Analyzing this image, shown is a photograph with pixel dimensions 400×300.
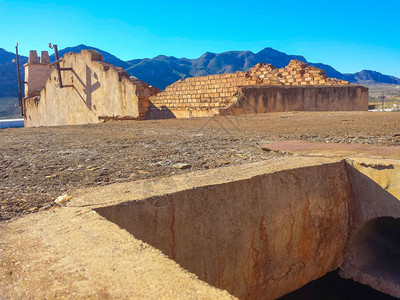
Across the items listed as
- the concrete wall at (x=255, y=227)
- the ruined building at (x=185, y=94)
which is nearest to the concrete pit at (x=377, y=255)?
the concrete wall at (x=255, y=227)

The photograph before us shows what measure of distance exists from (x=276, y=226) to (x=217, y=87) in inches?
393

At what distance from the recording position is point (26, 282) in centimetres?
136

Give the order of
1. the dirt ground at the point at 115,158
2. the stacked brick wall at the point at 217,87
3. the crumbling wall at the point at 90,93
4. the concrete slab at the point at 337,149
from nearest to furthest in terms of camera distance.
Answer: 1. the dirt ground at the point at 115,158
2. the concrete slab at the point at 337,149
3. the crumbling wall at the point at 90,93
4. the stacked brick wall at the point at 217,87

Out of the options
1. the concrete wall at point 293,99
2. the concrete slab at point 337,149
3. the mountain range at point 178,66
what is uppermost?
the mountain range at point 178,66

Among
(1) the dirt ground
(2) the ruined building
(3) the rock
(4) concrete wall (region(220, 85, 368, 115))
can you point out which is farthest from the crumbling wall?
(3) the rock

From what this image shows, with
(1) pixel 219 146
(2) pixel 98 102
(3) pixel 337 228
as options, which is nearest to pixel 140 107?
(2) pixel 98 102

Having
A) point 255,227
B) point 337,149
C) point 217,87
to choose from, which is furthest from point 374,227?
point 217,87

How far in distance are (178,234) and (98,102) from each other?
A: 37.2ft

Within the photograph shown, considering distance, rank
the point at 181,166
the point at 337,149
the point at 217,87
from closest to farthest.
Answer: the point at 181,166 → the point at 337,149 → the point at 217,87

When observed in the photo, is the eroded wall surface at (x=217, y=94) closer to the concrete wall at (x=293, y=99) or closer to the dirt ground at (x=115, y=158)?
the concrete wall at (x=293, y=99)

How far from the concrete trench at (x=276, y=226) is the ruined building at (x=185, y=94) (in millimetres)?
7260

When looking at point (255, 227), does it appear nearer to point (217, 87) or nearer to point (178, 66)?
point (217, 87)

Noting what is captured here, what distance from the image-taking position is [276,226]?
308cm

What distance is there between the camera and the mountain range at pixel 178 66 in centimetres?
6881
